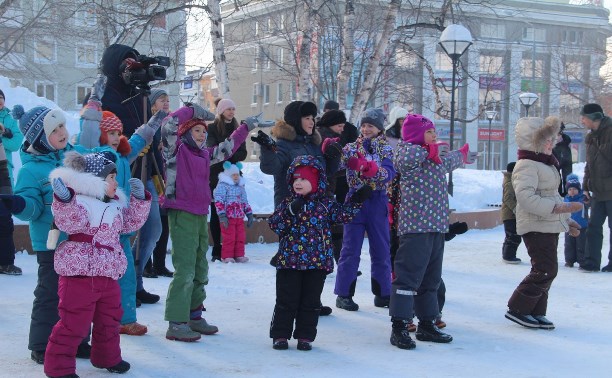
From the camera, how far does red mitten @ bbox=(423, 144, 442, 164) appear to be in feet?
18.9

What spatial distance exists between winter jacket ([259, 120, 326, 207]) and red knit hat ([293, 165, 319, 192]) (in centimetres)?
51

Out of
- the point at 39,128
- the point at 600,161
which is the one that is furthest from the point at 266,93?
the point at 39,128

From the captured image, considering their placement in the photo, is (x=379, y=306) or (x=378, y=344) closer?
(x=378, y=344)

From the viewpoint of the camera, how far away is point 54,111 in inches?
196

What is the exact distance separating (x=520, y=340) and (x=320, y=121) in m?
2.65

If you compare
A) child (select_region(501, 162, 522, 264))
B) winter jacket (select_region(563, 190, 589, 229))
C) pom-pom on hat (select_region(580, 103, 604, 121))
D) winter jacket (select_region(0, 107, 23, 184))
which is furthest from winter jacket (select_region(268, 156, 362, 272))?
winter jacket (select_region(563, 190, 589, 229))

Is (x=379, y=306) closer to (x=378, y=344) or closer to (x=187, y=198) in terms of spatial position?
(x=378, y=344)

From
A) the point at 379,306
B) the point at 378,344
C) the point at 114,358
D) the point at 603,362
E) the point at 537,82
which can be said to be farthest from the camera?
the point at 537,82

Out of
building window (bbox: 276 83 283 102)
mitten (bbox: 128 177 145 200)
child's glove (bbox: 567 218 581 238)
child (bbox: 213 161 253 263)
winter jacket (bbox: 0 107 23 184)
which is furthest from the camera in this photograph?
building window (bbox: 276 83 283 102)

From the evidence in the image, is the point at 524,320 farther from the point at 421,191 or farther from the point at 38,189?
the point at 38,189

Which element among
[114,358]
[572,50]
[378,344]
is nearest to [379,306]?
[378,344]

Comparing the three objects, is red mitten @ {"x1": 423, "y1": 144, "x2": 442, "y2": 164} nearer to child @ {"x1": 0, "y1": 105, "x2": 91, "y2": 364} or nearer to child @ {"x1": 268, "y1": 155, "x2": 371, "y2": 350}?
child @ {"x1": 268, "y1": 155, "x2": 371, "y2": 350}

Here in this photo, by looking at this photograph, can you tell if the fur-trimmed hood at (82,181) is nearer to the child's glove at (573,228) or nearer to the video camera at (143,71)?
the video camera at (143,71)

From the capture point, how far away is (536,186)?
629 cm
